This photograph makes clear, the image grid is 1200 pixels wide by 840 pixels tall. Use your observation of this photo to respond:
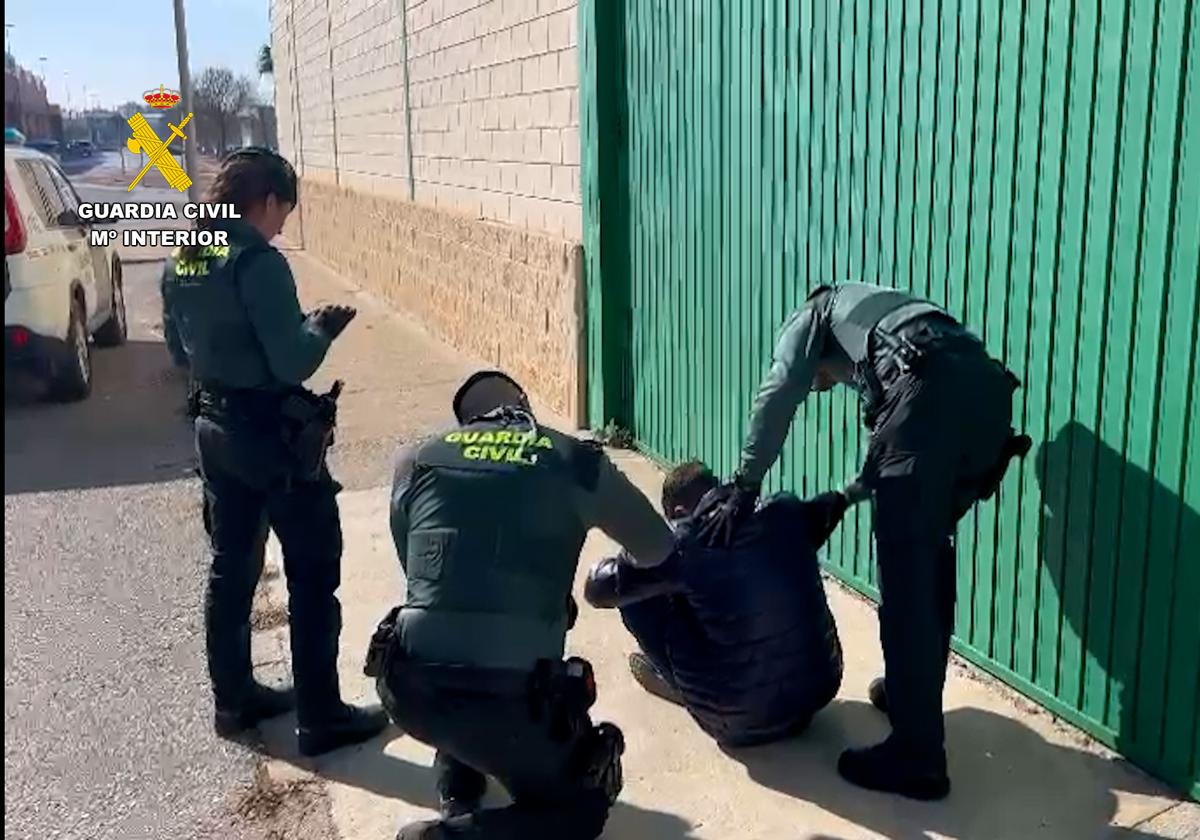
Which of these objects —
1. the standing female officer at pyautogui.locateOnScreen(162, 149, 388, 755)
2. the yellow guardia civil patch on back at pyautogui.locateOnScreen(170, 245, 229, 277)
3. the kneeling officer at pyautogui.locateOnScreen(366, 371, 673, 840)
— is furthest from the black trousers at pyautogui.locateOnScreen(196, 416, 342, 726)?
the kneeling officer at pyautogui.locateOnScreen(366, 371, 673, 840)

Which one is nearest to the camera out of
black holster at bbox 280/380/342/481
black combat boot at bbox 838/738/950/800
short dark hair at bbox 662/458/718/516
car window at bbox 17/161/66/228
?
black combat boot at bbox 838/738/950/800

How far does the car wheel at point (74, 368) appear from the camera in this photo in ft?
30.2

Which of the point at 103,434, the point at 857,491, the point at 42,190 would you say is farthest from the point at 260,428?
the point at 42,190

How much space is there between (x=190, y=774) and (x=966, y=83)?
3311mm

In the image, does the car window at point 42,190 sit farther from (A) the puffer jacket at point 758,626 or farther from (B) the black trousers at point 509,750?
(B) the black trousers at point 509,750

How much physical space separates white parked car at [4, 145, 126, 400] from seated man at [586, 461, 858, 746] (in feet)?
19.9

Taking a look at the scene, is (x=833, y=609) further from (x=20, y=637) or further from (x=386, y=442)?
(x=386, y=442)

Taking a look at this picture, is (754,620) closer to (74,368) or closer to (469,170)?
(469,170)

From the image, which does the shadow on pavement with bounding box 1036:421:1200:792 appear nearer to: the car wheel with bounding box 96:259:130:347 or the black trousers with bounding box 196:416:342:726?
the black trousers with bounding box 196:416:342:726

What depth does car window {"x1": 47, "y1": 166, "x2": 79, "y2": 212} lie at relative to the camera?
1058 cm

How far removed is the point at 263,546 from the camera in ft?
12.8

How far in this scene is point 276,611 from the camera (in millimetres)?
4969

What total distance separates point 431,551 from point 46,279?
289 inches

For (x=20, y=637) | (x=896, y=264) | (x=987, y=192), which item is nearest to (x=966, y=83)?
(x=987, y=192)
